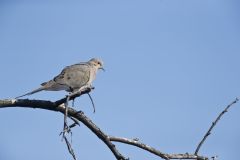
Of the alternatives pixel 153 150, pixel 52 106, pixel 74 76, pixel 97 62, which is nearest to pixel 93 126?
pixel 52 106

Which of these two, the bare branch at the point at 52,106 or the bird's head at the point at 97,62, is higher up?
the bird's head at the point at 97,62

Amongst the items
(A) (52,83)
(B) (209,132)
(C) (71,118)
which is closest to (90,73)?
(A) (52,83)

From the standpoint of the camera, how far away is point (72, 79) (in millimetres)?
8328

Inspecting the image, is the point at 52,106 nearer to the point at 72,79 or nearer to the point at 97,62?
the point at 72,79

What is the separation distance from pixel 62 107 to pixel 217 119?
160 cm

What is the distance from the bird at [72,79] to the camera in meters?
7.75

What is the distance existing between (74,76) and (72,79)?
0.47 feet

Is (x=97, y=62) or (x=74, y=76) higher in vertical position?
(x=97, y=62)

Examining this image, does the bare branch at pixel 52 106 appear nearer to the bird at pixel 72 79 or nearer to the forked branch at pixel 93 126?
the forked branch at pixel 93 126

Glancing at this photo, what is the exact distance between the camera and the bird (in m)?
7.75

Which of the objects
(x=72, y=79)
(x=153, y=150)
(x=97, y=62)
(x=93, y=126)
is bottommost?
(x=153, y=150)

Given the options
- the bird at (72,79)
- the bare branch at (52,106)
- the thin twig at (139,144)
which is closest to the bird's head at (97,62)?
the bird at (72,79)

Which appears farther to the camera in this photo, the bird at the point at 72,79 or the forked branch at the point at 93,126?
the bird at the point at 72,79

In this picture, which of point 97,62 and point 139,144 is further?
point 97,62
